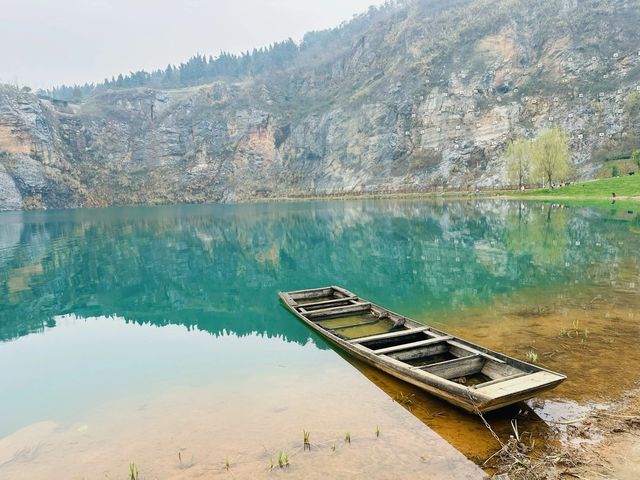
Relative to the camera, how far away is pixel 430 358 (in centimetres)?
1471

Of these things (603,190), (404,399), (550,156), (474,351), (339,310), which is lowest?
(404,399)

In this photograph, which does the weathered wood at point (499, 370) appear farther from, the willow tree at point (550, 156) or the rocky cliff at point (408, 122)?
the rocky cliff at point (408, 122)

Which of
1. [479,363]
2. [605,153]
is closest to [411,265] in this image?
[479,363]

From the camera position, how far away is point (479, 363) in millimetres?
12883

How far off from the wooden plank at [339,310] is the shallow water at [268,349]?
1170mm

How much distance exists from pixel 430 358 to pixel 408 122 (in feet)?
470

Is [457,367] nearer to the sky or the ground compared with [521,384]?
nearer to the ground

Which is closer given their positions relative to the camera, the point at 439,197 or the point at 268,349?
the point at 268,349

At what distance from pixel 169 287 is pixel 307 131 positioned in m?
153

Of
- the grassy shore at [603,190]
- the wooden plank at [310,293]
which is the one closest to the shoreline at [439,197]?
the grassy shore at [603,190]

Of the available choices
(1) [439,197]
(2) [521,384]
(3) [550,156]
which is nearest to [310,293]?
(2) [521,384]

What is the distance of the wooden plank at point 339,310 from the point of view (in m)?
20.6

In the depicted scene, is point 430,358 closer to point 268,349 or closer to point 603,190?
point 268,349

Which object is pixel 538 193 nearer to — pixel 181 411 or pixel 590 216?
pixel 590 216
